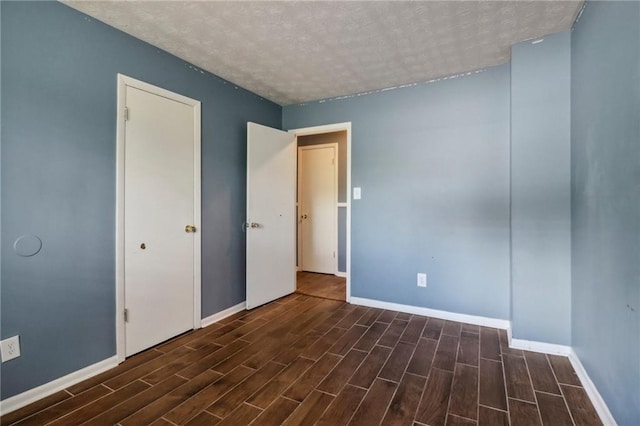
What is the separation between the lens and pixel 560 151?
2.22 metres

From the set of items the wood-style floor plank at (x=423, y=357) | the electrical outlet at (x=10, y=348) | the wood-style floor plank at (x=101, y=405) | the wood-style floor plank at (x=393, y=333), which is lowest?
the wood-style floor plank at (x=101, y=405)

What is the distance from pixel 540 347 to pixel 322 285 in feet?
8.46

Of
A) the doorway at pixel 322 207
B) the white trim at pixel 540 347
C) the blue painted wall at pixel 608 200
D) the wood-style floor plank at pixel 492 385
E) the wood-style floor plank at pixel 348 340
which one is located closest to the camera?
the blue painted wall at pixel 608 200

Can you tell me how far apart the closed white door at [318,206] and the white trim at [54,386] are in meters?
3.26

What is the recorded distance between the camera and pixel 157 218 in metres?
2.40

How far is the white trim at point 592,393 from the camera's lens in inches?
59.8

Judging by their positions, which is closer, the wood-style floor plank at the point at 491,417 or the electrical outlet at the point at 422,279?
the wood-style floor plank at the point at 491,417

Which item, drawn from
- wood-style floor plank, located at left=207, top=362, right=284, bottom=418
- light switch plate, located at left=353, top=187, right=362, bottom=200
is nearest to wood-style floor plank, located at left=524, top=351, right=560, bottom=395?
wood-style floor plank, located at left=207, top=362, right=284, bottom=418

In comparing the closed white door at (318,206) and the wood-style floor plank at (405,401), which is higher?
the closed white door at (318,206)

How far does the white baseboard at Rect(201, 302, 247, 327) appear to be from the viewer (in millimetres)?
2847

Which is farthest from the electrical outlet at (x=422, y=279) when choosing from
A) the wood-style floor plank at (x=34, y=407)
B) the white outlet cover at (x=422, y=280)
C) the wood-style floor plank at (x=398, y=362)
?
the wood-style floor plank at (x=34, y=407)

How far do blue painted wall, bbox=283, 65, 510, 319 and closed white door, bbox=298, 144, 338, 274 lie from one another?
141 cm

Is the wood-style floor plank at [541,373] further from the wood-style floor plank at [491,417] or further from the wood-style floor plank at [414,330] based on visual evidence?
the wood-style floor plank at [414,330]

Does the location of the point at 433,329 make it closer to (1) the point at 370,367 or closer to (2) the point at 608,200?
(1) the point at 370,367
